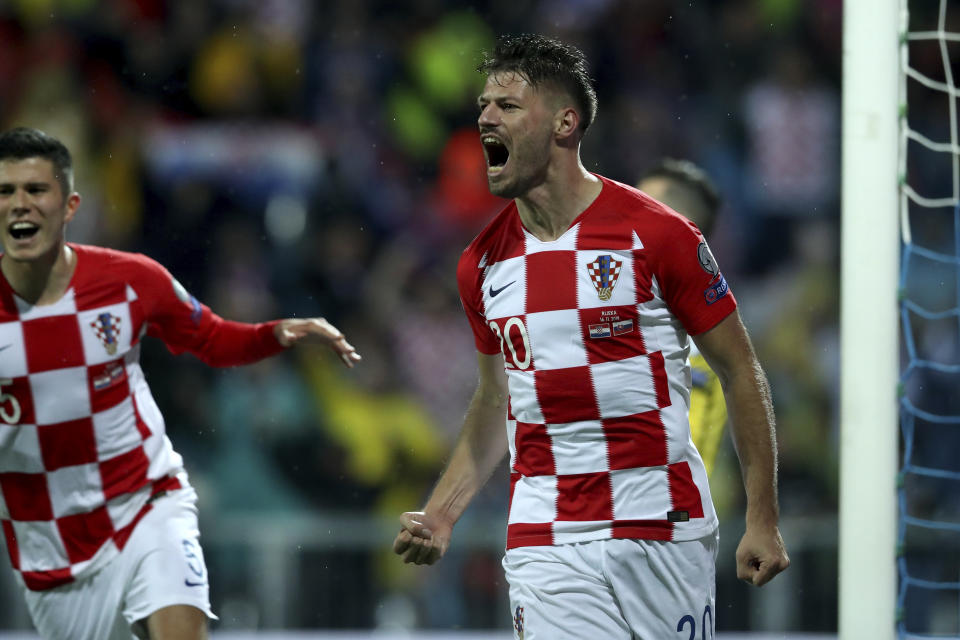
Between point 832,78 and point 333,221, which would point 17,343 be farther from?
point 832,78

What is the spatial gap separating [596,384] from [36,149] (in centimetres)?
177

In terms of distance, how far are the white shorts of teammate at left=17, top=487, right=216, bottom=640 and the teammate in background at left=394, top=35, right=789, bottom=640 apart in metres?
0.85

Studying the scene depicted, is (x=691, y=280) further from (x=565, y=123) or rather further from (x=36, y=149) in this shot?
(x=36, y=149)

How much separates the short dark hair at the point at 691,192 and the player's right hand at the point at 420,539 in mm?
1386

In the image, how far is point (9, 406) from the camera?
3.62m

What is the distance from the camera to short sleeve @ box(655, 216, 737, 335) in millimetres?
2943

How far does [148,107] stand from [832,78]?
13.2ft

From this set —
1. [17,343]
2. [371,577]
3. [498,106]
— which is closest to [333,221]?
[371,577]

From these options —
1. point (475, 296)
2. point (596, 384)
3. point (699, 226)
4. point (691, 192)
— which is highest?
point (691, 192)

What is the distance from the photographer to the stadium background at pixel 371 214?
20.4 feet

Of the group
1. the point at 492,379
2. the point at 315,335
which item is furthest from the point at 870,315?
the point at 315,335

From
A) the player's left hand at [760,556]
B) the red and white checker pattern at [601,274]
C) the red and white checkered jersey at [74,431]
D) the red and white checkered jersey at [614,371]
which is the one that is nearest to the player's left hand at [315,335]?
the red and white checkered jersey at [74,431]

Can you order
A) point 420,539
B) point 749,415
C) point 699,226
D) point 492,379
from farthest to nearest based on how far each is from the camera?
point 699,226 < point 492,379 < point 420,539 < point 749,415

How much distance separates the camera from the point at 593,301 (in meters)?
3.00
